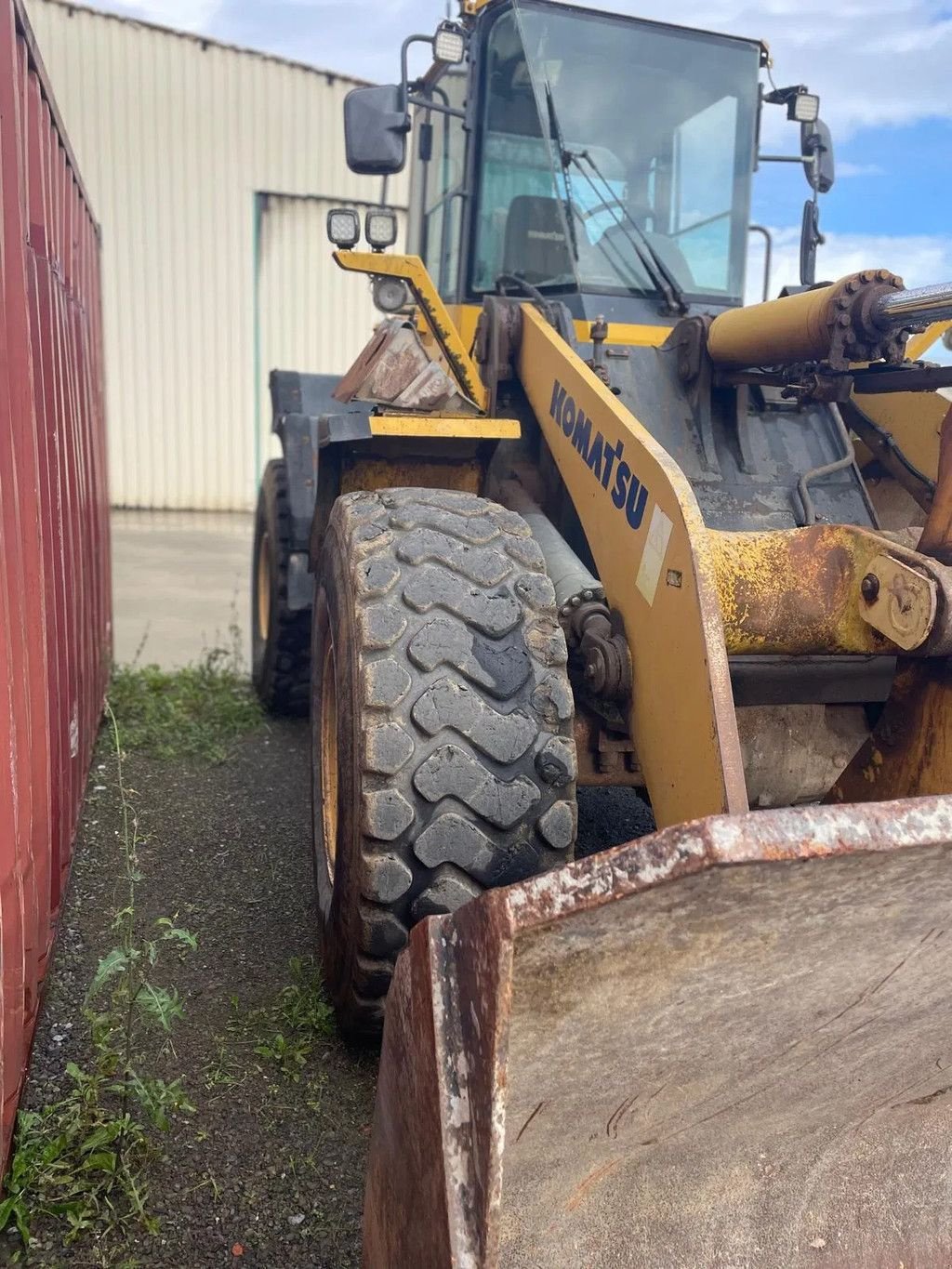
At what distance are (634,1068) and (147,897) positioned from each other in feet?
7.98

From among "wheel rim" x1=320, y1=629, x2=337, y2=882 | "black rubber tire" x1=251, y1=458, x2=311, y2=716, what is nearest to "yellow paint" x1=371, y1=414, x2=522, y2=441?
"wheel rim" x1=320, y1=629, x2=337, y2=882

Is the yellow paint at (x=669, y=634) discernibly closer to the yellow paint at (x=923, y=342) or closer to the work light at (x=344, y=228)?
the work light at (x=344, y=228)

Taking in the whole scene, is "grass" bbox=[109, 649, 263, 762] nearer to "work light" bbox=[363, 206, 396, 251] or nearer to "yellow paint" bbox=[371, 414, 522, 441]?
"yellow paint" bbox=[371, 414, 522, 441]

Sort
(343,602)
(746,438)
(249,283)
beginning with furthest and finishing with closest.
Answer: (249,283) < (746,438) < (343,602)

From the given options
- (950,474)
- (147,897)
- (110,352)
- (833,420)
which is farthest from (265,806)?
(110,352)

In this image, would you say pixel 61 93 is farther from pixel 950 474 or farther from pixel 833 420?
pixel 950 474

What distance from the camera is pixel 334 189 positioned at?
1470 centimetres

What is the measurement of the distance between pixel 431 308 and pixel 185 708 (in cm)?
269

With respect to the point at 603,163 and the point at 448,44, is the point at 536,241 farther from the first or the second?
the point at 448,44

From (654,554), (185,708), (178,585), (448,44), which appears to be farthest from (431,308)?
(178,585)

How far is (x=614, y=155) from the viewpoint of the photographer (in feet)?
13.4

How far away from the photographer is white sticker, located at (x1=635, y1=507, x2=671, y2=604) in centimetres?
236

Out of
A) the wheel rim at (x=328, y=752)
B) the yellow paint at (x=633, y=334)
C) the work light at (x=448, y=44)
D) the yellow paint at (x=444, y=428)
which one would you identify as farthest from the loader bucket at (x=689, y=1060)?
the work light at (x=448, y=44)

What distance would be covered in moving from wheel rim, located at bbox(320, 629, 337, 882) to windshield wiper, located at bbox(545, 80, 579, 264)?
70.9 inches
